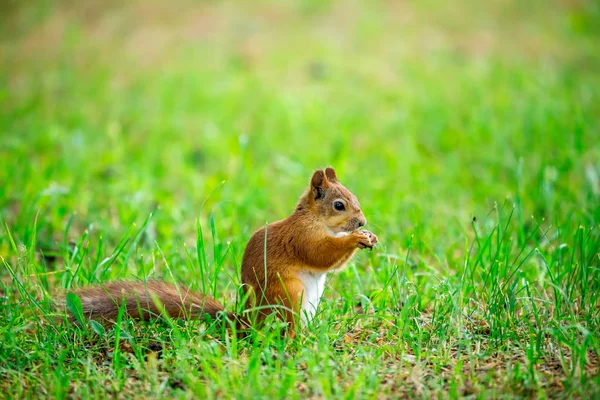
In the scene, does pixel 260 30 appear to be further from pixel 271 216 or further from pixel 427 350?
pixel 427 350

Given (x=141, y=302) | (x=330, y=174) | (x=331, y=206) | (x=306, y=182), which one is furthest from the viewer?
(x=306, y=182)

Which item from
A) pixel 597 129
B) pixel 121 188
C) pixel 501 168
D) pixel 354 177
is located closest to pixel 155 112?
pixel 121 188

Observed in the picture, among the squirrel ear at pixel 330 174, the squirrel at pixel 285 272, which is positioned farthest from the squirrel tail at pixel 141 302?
A: the squirrel ear at pixel 330 174

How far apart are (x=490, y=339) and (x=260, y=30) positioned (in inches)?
240

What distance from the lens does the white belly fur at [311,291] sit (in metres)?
2.60

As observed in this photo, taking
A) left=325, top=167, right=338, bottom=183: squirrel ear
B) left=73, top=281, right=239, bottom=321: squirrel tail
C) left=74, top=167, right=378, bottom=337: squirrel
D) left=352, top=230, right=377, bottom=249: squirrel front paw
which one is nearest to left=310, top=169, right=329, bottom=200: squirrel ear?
left=74, top=167, right=378, bottom=337: squirrel

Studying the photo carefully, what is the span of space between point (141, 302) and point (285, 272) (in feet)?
1.83

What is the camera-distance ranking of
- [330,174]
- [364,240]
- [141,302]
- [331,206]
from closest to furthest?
[141,302] < [364,240] < [331,206] < [330,174]

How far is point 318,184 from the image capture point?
2.84 meters

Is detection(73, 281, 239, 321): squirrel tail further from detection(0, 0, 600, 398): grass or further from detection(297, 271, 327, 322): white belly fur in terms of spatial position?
detection(297, 271, 327, 322): white belly fur

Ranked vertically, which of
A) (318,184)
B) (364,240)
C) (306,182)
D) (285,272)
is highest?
(318,184)

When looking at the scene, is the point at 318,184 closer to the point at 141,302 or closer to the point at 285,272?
the point at 285,272

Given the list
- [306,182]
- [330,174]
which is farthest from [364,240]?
[306,182]

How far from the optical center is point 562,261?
3131 millimetres
